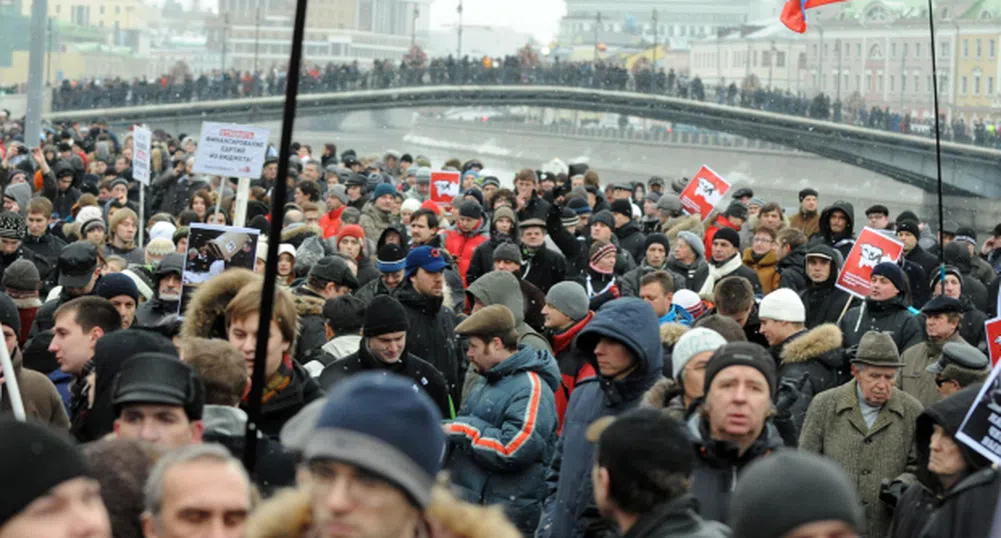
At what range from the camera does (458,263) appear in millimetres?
13219

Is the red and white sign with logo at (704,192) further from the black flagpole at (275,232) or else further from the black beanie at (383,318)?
the black flagpole at (275,232)

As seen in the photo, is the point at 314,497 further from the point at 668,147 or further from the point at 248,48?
the point at 248,48

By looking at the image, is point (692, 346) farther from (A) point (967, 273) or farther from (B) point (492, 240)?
(A) point (967, 273)

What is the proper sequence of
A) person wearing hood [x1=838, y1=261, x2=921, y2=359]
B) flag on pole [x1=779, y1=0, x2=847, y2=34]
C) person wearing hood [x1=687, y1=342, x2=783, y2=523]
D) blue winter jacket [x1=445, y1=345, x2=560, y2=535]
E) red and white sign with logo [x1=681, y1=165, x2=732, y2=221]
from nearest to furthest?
person wearing hood [x1=687, y1=342, x2=783, y2=523]
blue winter jacket [x1=445, y1=345, x2=560, y2=535]
person wearing hood [x1=838, y1=261, x2=921, y2=359]
flag on pole [x1=779, y1=0, x2=847, y2=34]
red and white sign with logo [x1=681, y1=165, x2=732, y2=221]

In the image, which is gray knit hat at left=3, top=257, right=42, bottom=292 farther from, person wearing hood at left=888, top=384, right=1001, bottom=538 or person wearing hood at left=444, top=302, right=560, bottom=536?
person wearing hood at left=888, top=384, right=1001, bottom=538

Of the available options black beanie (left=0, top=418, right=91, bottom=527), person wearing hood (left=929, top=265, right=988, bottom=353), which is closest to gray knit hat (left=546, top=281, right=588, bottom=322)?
person wearing hood (left=929, top=265, right=988, bottom=353)

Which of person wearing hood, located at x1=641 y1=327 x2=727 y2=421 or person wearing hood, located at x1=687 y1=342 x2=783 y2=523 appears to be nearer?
person wearing hood, located at x1=687 y1=342 x2=783 y2=523

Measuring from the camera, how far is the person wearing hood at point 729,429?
4.96 meters

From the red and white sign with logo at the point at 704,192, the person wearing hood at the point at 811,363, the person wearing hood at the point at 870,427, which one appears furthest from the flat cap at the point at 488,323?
the red and white sign with logo at the point at 704,192

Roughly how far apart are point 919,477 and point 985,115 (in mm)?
82193

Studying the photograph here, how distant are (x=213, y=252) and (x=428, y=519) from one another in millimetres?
5342

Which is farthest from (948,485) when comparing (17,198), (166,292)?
(17,198)

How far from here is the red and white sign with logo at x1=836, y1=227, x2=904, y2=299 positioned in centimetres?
1100

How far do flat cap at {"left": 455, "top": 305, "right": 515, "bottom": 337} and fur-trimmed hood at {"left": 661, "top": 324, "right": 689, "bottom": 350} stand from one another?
84 cm
